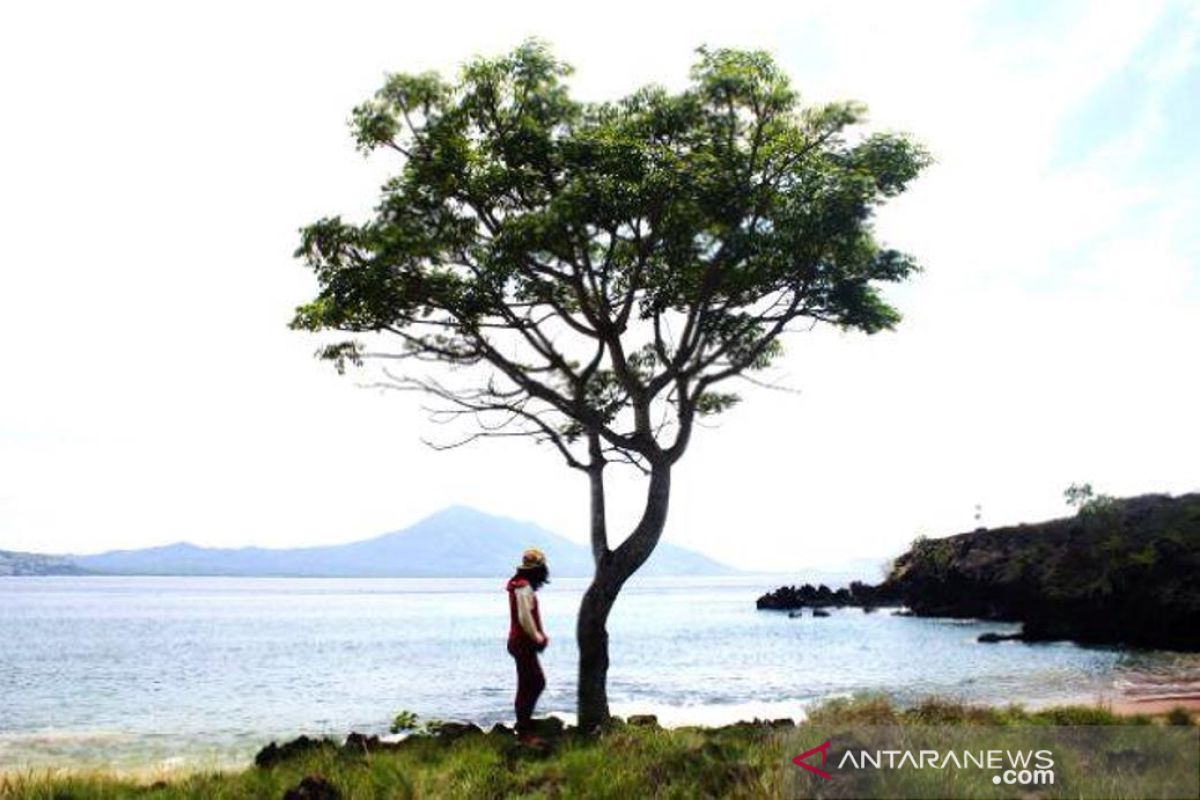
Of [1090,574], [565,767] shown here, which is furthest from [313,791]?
[1090,574]

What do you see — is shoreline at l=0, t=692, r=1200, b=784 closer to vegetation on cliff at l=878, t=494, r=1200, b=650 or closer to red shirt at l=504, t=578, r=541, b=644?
red shirt at l=504, t=578, r=541, b=644

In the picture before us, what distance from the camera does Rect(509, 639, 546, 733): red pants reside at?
51.0 feet

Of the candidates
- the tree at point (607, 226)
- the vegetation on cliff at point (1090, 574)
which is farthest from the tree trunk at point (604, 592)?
the vegetation on cliff at point (1090, 574)

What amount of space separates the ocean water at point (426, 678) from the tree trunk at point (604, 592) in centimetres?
823

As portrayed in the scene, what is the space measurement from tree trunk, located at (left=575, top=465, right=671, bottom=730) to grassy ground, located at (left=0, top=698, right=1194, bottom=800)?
1487mm

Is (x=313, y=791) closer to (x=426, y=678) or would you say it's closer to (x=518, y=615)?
(x=518, y=615)

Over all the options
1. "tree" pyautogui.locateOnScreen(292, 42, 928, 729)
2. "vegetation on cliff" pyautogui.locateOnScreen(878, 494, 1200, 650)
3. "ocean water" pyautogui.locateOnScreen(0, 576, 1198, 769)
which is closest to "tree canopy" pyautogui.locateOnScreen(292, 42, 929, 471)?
"tree" pyautogui.locateOnScreen(292, 42, 928, 729)

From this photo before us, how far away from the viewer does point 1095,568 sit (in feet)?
195

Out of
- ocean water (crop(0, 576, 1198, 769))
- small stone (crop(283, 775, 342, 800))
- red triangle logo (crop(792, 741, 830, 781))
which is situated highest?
red triangle logo (crop(792, 741, 830, 781))

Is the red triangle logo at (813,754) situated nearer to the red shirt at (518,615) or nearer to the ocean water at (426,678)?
the red shirt at (518,615)

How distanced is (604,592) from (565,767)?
538cm

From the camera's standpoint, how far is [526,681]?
1584cm

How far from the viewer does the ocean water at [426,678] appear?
29453 millimetres

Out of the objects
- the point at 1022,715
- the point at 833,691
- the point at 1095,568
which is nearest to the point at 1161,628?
the point at 1095,568
